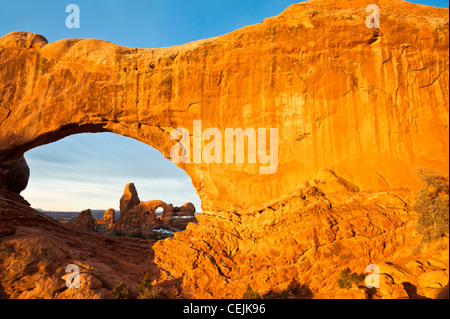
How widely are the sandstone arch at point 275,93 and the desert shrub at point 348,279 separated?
4.03 metres

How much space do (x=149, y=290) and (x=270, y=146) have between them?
8.54 m

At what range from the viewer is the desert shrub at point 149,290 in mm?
11408

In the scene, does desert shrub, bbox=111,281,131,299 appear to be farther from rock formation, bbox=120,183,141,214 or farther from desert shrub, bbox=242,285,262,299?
rock formation, bbox=120,183,141,214

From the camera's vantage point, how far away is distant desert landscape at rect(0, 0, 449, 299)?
1129 cm

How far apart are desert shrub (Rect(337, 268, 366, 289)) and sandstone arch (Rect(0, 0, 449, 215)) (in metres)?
4.03

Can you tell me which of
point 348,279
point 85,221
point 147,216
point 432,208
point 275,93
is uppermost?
point 275,93

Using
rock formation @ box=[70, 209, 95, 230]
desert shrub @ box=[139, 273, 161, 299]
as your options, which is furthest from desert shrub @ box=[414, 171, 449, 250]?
rock formation @ box=[70, 209, 95, 230]

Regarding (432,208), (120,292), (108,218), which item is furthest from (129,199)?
(432,208)

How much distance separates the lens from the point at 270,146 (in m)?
14.0

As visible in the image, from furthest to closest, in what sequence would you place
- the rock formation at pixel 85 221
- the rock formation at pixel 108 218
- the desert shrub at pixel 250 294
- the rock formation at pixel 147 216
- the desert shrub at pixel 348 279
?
the rock formation at pixel 108 218 → the rock formation at pixel 147 216 → the rock formation at pixel 85 221 → the desert shrub at pixel 250 294 → the desert shrub at pixel 348 279

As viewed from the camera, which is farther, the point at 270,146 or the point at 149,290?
the point at 270,146

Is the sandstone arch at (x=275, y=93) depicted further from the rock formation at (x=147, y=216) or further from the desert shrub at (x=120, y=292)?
the rock formation at (x=147, y=216)

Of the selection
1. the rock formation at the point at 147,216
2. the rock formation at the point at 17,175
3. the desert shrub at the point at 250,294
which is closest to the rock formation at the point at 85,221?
the rock formation at the point at 147,216

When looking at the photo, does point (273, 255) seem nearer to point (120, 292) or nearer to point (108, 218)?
point (120, 292)
